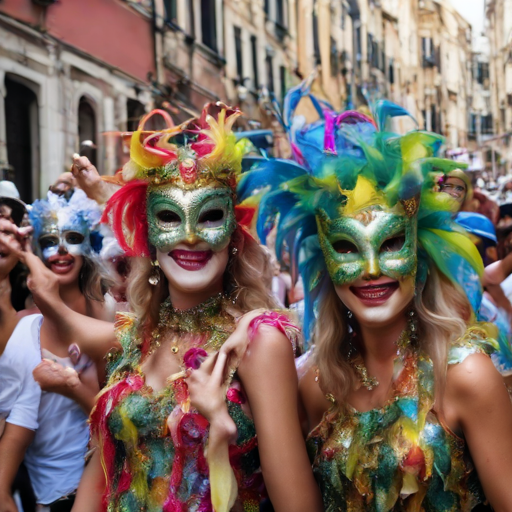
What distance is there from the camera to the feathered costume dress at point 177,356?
2486 millimetres

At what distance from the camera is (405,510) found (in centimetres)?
245

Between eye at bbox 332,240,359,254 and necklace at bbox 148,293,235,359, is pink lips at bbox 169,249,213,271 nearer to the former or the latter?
necklace at bbox 148,293,235,359

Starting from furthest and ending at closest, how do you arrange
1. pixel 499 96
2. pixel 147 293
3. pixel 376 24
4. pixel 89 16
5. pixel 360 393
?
pixel 499 96 → pixel 376 24 → pixel 89 16 → pixel 147 293 → pixel 360 393

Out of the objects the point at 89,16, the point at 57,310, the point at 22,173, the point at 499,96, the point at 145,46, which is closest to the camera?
the point at 57,310

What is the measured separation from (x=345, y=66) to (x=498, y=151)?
12.9 m

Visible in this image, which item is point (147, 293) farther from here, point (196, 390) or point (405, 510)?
point (405, 510)

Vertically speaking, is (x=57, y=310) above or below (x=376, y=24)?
below

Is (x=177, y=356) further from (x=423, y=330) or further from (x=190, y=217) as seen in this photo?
(x=423, y=330)

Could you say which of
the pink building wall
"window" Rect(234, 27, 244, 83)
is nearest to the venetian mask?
the pink building wall

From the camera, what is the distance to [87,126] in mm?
8297

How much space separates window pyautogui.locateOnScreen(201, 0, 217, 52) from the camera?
11.5 m

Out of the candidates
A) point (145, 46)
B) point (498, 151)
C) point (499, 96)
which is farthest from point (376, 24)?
point (145, 46)

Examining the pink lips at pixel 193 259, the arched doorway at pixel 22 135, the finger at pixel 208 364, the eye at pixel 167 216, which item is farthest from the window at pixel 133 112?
the finger at pixel 208 364

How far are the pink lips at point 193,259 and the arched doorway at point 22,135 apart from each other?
4.37 metres
